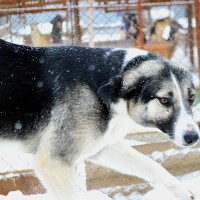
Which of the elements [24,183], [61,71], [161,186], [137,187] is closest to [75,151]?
[61,71]

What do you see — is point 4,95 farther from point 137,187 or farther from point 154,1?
point 154,1

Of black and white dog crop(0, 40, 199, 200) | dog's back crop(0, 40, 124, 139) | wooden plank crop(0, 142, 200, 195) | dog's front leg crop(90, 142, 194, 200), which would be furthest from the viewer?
wooden plank crop(0, 142, 200, 195)

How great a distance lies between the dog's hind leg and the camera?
9.16ft

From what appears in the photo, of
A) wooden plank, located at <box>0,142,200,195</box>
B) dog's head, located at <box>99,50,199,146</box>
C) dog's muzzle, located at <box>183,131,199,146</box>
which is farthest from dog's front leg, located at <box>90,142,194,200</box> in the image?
wooden plank, located at <box>0,142,200,195</box>

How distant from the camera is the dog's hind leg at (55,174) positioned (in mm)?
2793

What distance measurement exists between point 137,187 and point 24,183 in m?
1.02

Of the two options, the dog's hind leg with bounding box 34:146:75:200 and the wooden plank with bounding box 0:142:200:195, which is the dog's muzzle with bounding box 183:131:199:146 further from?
the wooden plank with bounding box 0:142:200:195

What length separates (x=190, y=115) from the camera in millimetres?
2732

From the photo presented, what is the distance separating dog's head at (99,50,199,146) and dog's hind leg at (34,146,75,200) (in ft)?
1.56

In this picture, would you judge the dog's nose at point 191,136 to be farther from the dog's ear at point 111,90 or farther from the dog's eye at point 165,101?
the dog's ear at point 111,90

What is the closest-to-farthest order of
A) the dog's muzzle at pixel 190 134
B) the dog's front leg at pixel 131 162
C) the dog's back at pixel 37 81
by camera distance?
the dog's muzzle at pixel 190 134 < the dog's back at pixel 37 81 < the dog's front leg at pixel 131 162

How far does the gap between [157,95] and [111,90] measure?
11.0 inches

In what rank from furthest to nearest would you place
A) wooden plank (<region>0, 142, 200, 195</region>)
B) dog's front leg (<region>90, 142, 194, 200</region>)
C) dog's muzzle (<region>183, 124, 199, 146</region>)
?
wooden plank (<region>0, 142, 200, 195</region>)
dog's front leg (<region>90, 142, 194, 200</region>)
dog's muzzle (<region>183, 124, 199, 146</region>)

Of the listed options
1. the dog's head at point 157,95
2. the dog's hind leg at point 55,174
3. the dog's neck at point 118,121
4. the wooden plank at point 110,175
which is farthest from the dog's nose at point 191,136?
the wooden plank at point 110,175
